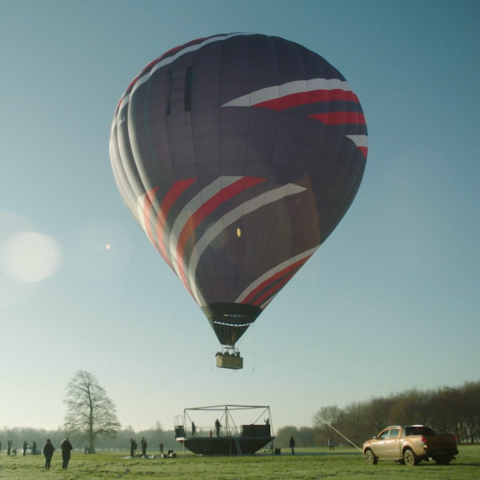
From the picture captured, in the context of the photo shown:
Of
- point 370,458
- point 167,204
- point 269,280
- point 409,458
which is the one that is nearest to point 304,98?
point 167,204

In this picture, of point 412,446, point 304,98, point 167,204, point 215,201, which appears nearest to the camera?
point 412,446

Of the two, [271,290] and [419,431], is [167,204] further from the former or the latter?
[419,431]

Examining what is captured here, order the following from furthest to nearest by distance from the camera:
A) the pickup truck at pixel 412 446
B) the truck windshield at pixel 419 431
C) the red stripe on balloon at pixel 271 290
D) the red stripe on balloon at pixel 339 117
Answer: the red stripe on balloon at pixel 271 290
the red stripe on balloon at pixel 339 117
the truck windshield at pixel 419 431
the pickup truck at pixel 412 446

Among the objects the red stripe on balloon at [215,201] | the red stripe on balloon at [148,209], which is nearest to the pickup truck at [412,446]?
the red stripe on balloon at [215,201]

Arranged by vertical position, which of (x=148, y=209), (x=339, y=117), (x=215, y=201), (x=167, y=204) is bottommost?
(x=215, y=201)

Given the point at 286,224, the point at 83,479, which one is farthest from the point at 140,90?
the point at 83,479

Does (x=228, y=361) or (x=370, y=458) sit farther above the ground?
(x=228, y=361)

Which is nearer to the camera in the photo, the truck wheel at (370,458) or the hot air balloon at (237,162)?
the truck wheel at (370,458)

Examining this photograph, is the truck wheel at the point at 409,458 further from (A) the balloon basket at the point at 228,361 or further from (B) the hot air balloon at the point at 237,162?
(A) the balloon basket at the point at 228,361
